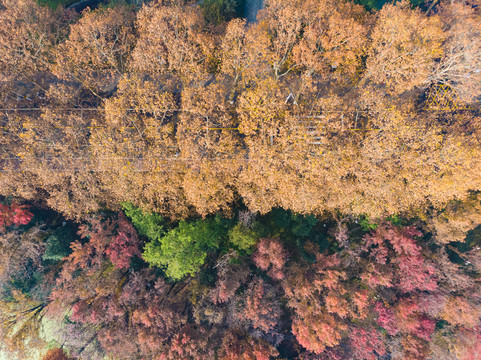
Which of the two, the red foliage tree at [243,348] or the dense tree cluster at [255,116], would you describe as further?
the red foliage tree at [243,348]

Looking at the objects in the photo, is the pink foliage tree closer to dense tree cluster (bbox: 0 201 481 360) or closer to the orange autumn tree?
dense tree cluster (bbox: 0 201 481 360)

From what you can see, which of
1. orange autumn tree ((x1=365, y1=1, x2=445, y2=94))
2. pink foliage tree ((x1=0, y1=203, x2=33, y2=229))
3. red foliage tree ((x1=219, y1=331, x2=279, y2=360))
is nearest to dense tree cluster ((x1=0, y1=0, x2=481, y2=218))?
orange autumn tree ((x1=365, y1=1, x2=445, y2=94))

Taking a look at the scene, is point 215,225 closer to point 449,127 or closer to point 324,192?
point 324,192

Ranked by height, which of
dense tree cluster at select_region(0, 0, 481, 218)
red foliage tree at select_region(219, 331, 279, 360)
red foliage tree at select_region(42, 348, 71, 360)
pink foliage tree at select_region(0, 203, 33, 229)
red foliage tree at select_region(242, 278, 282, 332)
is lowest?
red foliage tree at select_region(42, 348, 71, 360)

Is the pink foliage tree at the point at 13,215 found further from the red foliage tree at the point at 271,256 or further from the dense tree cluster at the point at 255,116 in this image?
the red foliage tree at the point at 271,256

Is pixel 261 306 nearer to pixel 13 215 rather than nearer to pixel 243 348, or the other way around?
pixel 243 348

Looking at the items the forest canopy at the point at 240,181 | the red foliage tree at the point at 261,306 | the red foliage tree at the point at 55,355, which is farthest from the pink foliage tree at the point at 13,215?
the red foliage tree at the point at 261,306
